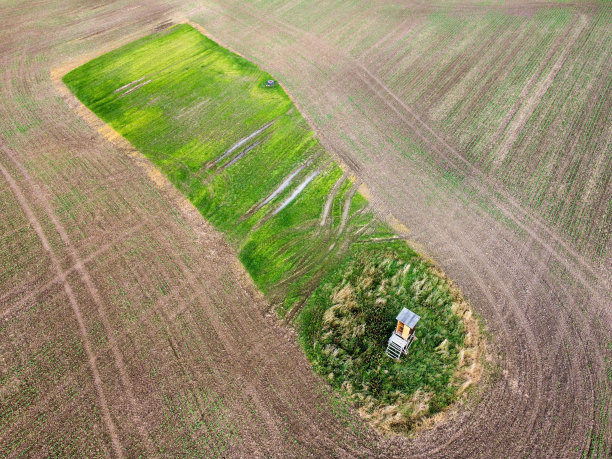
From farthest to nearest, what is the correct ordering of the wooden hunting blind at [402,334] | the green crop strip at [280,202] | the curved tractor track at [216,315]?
the green crop strip at [280,202], the wooden hunting blind at [402,334], the curved tractor track at [216,315]

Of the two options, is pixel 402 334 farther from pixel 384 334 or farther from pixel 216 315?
pixel 216 315

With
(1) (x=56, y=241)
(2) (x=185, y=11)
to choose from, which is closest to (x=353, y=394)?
(1) (x=56, y=241)

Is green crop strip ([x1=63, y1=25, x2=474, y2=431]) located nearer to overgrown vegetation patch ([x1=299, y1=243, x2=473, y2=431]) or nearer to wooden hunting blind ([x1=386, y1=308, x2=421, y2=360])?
overgrown vegetation patch ([x1=299, y1=243, x2=473, y2=431])

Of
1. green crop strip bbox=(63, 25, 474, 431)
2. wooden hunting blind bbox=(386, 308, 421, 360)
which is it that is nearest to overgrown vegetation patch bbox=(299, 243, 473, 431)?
green crop strip bbox=(63, 25, 474, 431)

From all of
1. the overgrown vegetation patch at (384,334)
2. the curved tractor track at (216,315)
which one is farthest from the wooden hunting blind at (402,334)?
the curved tractor track at (216,315)

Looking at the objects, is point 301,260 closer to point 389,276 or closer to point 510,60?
point 389,276

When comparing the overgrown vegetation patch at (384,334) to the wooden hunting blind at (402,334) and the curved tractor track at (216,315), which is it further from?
the curved tractor track at (216,315)

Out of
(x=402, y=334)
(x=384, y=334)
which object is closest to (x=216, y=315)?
(x=384, y=334)
